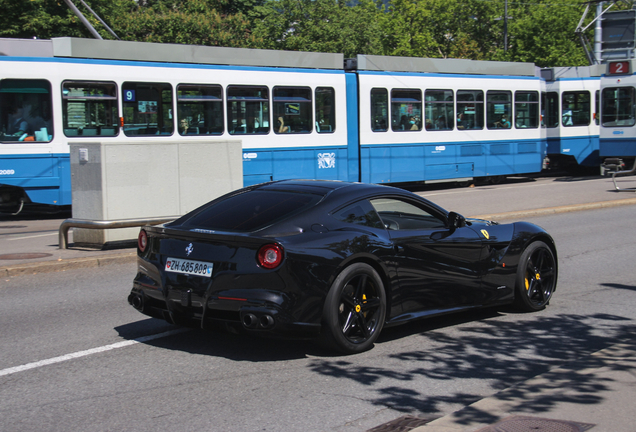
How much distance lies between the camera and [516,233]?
23.3 ft

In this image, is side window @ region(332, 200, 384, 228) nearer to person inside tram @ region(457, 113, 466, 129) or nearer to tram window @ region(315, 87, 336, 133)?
tram window @ region(315, 87, 336, 133)

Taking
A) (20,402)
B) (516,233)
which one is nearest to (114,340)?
(20,402)

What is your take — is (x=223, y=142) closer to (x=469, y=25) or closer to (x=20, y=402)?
(x=20, y=402)

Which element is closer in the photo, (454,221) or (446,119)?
(454,221)

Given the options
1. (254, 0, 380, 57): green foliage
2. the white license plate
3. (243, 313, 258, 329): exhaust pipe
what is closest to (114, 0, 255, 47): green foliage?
(254, 0, 380, 57): green foliage

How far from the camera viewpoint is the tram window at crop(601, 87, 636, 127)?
24953mm

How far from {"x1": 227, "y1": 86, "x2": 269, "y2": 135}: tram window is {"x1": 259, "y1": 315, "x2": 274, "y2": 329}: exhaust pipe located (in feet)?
42.3

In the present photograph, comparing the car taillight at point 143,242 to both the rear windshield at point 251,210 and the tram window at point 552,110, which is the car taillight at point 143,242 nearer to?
the rear windshield at point 251,210

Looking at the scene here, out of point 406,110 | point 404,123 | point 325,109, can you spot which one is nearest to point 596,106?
point 406,110

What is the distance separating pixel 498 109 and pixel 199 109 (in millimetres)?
10770

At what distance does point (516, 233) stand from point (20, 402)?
15.1 ft

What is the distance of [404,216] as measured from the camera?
656cm

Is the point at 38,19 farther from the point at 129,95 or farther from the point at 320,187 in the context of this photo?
the point at 320,187

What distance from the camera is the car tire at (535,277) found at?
23.2 feet
